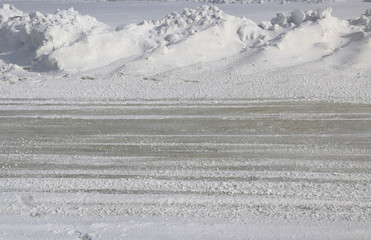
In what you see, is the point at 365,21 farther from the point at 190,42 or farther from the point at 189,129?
the point at 189,129

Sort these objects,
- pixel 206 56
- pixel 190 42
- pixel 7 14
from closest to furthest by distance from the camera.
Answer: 1. pixel 206 56
2. pixel 190 42
3. pixel 7 14

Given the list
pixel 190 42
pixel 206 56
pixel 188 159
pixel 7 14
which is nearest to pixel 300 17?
pixel 206 56

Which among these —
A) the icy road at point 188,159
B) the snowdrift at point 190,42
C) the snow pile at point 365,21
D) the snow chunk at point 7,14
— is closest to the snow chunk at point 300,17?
the snowdrift at point 190,42

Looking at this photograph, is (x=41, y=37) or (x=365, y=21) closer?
(x=365, y=21)

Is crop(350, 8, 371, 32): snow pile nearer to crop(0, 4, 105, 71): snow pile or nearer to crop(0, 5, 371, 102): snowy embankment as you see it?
crop(0, 5, 371, 102): snowy embankment

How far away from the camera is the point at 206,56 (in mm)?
12398

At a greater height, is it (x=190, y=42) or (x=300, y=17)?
(x=300, y=17)

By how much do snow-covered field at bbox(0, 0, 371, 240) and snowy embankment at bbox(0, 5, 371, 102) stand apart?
4 cm

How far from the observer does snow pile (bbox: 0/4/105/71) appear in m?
13.5

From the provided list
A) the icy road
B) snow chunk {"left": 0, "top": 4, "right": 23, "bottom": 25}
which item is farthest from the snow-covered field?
snow chunk {"left": 0, "top": 4, "right": 23, "bottom": 25}

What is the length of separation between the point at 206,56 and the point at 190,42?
63 centimetres

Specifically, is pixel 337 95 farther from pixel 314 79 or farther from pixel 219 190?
pixel 219 190

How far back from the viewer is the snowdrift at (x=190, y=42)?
12039 mm

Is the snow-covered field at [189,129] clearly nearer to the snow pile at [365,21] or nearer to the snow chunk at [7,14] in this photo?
the snow pile at [365,21]
